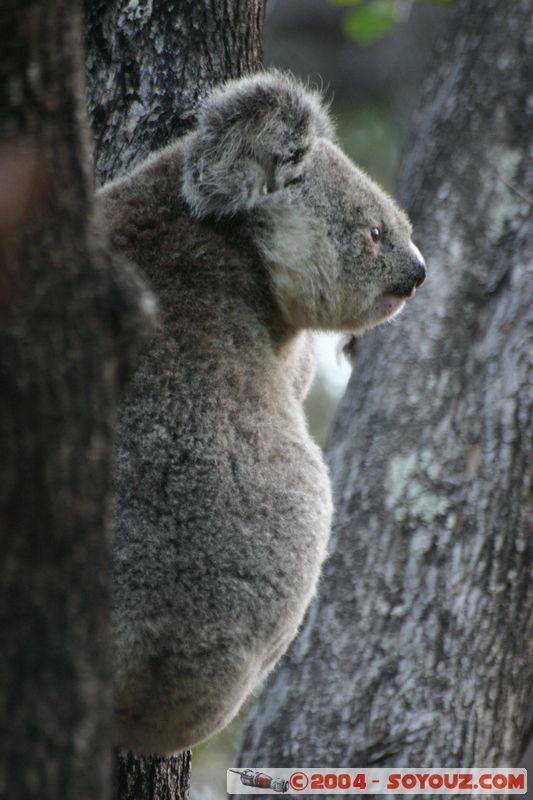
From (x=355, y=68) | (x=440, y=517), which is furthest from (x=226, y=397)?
(x=355, y=68)

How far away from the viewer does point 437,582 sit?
3.60 m

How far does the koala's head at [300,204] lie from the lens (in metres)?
2.59

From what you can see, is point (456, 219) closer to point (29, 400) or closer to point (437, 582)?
point (437, 582)

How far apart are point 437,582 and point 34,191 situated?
2.70 meters

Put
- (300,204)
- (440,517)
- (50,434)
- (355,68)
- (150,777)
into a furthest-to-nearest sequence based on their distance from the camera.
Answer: (355,68), (440,517), (150,777), (300,204), (50,434)

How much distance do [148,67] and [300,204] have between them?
2.69ft

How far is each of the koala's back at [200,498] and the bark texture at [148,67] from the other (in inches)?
23.4

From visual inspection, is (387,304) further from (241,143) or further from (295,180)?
(241,143)

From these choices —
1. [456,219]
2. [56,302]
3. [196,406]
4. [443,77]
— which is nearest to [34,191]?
[56,302]

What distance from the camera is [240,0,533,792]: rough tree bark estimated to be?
346cm

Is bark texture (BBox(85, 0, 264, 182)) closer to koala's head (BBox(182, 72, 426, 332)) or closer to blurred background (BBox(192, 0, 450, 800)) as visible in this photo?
koala's head (BBox(182, 72, 426, 332))

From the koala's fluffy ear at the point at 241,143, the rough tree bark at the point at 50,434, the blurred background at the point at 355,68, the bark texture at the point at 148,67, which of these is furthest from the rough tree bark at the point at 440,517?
the blurred background at the point at 355,68

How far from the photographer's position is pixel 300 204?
2756 mm

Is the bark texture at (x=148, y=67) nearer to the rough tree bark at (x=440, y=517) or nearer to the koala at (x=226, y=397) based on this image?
the koala at (x=226, y=397)
